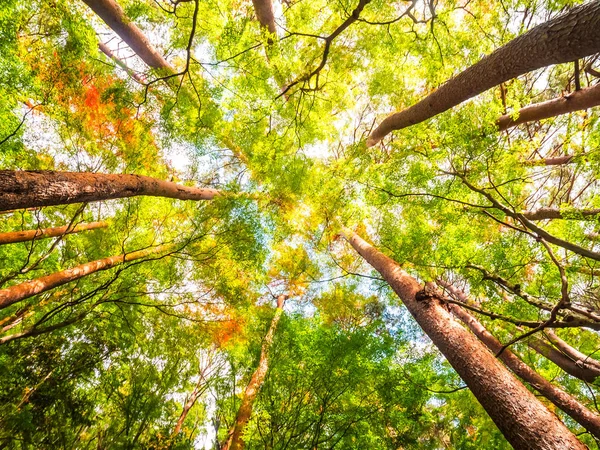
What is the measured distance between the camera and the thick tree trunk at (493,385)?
8.53 ft

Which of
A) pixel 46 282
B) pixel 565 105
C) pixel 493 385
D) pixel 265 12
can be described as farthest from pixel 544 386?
pixel 265 12

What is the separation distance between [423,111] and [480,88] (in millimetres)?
1115

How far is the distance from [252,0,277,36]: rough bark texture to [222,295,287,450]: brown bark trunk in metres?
6.94

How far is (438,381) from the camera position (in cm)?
645

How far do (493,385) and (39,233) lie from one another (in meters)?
7.95

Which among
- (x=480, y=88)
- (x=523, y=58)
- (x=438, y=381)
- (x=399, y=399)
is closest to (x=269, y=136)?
(x=480, y=88)

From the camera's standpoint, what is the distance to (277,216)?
23.1 ft

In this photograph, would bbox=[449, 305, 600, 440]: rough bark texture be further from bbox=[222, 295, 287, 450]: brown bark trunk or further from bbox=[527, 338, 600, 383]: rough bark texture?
bbox=[222, 295, 287, 450]: brown bark trunk

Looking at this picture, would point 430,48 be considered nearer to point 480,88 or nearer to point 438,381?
point 480,88

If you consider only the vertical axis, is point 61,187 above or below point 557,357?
below

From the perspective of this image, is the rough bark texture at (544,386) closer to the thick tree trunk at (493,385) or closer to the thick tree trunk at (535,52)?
the thick tree trunk at (493,385)

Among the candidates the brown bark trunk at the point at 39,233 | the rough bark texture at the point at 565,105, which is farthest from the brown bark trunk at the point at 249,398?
the rough bark texture at the point at 565,105

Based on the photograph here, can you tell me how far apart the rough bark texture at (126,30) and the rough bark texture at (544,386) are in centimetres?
941

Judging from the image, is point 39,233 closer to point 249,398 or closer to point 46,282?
point 46,282
